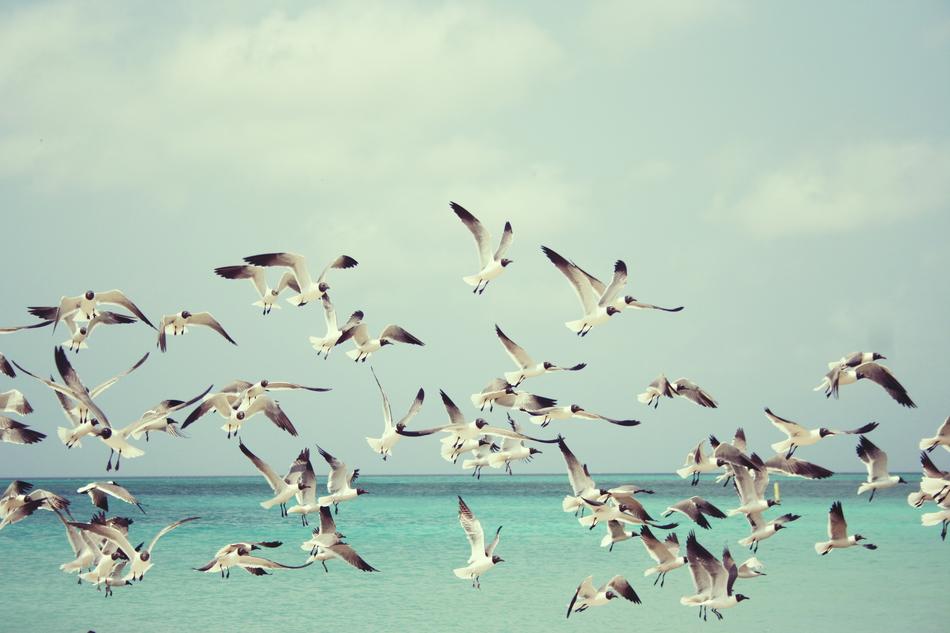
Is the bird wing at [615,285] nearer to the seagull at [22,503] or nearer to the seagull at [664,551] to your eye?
the seagull at [664,551]

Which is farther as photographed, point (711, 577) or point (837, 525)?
point (837, 525)

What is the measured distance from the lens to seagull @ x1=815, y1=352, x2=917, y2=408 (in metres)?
17.1

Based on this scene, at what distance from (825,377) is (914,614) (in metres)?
8.78

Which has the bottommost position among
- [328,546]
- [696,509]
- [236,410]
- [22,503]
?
[328,546]

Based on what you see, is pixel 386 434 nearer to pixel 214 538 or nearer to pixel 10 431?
pixel 10 431

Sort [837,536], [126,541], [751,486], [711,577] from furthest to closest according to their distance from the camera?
[751,486], [837,536], [711,577], [126,541]

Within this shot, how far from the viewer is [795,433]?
55.8ft

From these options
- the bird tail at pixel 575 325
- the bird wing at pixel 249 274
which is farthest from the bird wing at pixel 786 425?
the bird wing at pixel 249 274

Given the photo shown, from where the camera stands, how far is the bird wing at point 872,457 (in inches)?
717

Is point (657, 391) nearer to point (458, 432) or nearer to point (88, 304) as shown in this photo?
point (458, 432)

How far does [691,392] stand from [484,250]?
14.1 ft

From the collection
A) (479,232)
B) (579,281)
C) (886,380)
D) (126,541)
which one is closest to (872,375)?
(886,380)

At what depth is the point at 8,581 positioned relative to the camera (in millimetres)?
28234

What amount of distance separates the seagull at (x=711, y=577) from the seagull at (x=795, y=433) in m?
2.01
